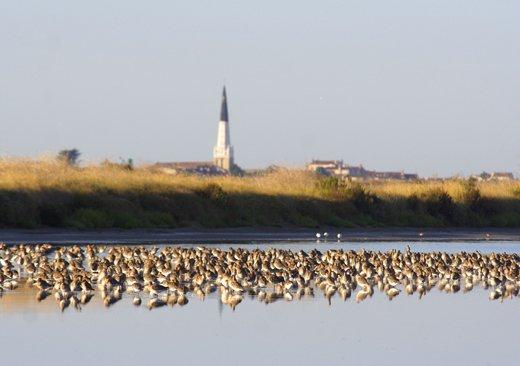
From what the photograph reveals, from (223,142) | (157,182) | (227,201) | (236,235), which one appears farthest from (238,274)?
(223,142)

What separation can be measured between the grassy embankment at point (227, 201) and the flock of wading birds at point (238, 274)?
10.4 metres

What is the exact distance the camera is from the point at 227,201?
155 feet

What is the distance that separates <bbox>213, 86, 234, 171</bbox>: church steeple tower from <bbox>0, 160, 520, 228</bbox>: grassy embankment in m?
81.5

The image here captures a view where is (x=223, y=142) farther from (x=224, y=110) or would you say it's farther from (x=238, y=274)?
(x=238, y=274)

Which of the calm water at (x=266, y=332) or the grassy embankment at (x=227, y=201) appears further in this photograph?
the grassy embankment at (x=227, y=201)

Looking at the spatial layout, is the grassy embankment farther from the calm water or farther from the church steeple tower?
the church steeple tower

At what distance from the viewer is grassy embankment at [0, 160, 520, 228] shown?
4133cm

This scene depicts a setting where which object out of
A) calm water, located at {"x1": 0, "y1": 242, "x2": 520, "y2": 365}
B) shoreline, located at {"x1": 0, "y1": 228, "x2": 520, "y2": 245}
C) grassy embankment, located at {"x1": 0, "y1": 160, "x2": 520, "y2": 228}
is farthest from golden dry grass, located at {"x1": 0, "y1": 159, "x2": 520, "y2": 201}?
calm water, located at {"x1": 0, "y1": 242, "x2": 520, "y2": 365}

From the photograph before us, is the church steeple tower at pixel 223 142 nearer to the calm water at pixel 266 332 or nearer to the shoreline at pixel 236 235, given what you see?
the shoreline at pixel 236 235

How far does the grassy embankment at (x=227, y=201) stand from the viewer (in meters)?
41.3

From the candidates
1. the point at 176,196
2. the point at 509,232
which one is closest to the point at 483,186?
the point at 509,232

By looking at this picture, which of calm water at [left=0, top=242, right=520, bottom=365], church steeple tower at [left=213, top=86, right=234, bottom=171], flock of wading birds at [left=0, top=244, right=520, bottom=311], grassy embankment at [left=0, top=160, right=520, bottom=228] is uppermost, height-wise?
church steeple tower at [left=213, top=86, right=234, bottom=171]

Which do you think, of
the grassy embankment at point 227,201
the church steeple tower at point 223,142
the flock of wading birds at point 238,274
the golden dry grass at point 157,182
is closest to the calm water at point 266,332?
the flock of wading birds at point 238,274

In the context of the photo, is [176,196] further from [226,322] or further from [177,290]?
[226,322]
